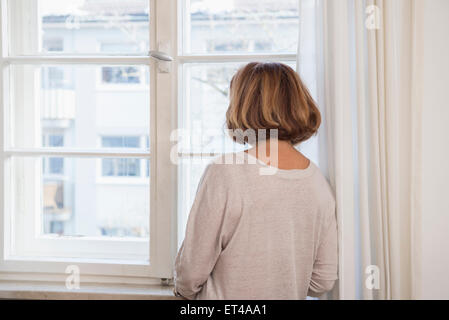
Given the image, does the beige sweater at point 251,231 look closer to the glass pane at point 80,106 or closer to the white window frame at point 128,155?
the white window frame at point 128,155

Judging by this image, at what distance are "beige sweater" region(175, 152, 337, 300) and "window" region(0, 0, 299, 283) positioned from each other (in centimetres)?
39

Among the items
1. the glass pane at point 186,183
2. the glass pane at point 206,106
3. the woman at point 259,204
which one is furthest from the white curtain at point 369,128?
the glass pane at point 186,183

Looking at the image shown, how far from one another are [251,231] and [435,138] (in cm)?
71

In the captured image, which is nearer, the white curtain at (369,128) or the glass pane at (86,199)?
the white curtain at (369,128)

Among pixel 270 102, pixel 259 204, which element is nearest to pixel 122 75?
pixel 270 102

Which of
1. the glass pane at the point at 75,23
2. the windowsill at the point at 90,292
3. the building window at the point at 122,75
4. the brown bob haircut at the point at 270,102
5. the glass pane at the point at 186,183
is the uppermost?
the glass pane at the point at 75,23

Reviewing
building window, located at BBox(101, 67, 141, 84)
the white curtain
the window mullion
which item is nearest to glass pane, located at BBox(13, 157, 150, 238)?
the window mullion

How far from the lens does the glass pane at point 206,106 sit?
150cm

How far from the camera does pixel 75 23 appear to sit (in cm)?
162

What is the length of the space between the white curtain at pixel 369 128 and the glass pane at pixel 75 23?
2.29 feet

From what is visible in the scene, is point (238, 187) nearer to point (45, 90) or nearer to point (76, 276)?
point (76, 276)

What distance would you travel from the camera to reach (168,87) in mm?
1446
